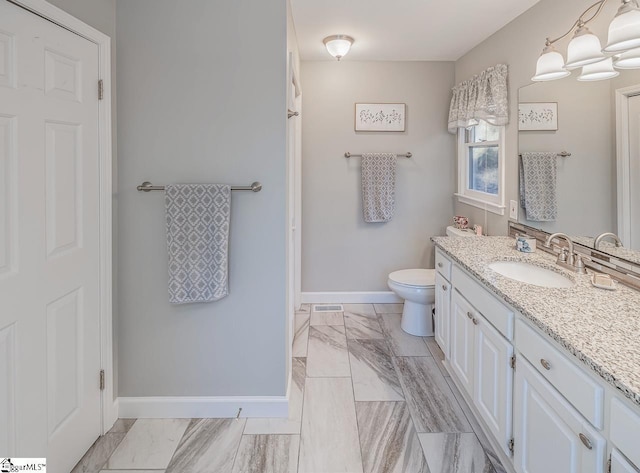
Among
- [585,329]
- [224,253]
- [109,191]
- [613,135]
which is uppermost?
[613,135]

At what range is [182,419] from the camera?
84.0 inches

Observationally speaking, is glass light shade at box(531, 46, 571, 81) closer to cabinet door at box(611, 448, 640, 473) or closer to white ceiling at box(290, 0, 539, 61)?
white ceiling at box(290, 0, 539, 61)

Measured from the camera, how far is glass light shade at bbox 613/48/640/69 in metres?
1.64

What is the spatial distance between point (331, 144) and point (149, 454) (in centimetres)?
285

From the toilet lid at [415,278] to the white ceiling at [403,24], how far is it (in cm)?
188

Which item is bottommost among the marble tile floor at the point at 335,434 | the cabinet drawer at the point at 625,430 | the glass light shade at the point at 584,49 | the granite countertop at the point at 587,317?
the marble tile floor at the point at 335,434

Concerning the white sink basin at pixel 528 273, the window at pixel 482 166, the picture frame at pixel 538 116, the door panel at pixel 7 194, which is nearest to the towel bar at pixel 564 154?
the picture frame at pixel 538 116

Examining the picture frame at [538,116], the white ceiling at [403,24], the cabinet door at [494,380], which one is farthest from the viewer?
→ the white ceiling at [403,24]

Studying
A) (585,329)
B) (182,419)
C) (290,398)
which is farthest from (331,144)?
(585,329)

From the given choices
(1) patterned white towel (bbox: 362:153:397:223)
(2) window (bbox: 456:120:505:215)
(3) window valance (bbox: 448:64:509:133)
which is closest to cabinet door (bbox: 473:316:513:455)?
(2) window (bbox: 456:120:505:215)

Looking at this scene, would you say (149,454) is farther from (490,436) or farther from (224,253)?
(490,436)

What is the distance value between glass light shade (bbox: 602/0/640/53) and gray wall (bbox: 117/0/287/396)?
139cm

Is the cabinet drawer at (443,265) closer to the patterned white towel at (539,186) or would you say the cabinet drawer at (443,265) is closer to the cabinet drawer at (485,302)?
the cabinet drawer at (485,302)

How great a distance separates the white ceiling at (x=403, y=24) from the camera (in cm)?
253
